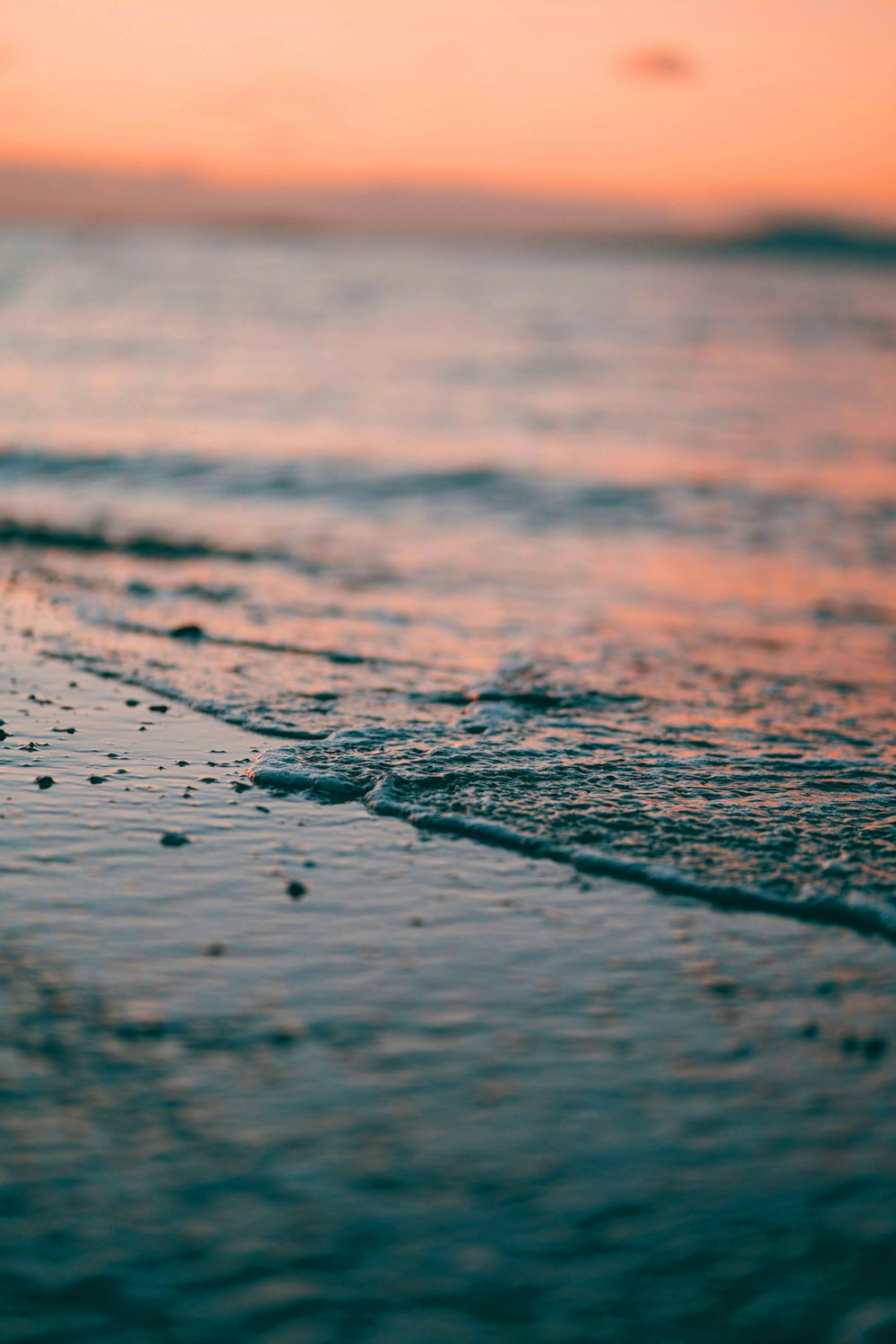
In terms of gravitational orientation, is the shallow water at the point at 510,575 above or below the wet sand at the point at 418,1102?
above

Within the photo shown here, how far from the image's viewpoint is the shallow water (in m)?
5.59

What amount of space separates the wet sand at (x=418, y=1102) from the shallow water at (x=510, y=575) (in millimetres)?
784

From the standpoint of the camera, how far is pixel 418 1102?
3.14 m

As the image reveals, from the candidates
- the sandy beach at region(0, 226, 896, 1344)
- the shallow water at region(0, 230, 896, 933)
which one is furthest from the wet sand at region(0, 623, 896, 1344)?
the shallow water at region(0, 230, 896, 933)

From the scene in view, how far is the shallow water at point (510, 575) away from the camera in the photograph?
5.59m

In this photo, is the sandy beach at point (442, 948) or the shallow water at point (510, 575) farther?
the shallow water at point (510, 575)

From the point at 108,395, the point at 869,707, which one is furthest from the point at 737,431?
the point at 869,707

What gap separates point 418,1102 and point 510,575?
9393mm

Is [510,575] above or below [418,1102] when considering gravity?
above

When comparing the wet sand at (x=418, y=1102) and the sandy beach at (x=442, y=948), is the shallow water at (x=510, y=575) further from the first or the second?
the wet sand at (x=418, y=1102)

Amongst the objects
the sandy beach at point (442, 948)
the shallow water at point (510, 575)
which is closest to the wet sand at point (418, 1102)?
the sandy beach at point (442, 948)

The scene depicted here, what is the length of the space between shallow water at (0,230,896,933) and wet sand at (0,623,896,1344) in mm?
784

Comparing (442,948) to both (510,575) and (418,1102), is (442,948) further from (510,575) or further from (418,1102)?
(510,575)

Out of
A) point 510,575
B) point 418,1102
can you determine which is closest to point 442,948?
point 418,1102
